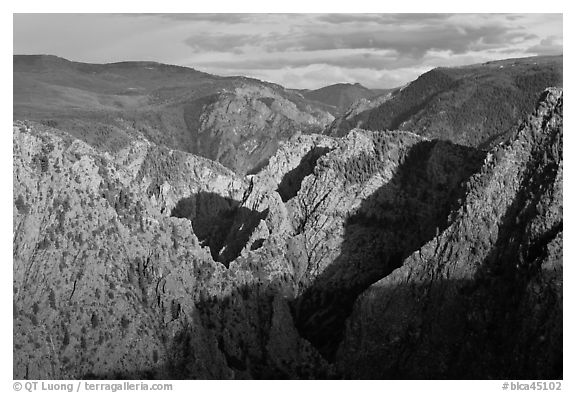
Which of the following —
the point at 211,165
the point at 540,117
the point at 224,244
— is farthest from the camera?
the point at 211,165

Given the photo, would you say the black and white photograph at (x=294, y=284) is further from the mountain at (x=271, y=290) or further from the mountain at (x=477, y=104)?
the mountain at (x=477, y=104)

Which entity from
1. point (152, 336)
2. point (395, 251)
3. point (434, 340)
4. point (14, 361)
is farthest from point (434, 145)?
point (14, 361)

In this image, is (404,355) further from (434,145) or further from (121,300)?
(434,145)

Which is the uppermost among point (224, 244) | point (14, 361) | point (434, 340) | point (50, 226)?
point (224, 244)

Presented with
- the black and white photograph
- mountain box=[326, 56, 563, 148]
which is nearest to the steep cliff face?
the black and white photograph

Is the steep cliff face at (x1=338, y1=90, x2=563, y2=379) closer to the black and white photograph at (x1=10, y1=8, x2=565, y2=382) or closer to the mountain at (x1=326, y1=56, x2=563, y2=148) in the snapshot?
the black and white photograph at (x1=10, y1=8, x2=565, y2=382)

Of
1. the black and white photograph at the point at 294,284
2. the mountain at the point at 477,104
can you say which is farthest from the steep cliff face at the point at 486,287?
the mountain at the point at 477,104
